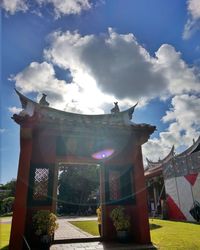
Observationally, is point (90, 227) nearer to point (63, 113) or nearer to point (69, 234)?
point (69, 234)

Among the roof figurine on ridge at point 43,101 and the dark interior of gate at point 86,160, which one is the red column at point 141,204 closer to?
the dark interior of gate at point 86,160

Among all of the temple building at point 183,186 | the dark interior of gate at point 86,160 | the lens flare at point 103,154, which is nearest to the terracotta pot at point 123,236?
the dark interior of gate at point 86,160

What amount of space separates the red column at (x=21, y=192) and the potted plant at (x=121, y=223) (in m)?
2.79

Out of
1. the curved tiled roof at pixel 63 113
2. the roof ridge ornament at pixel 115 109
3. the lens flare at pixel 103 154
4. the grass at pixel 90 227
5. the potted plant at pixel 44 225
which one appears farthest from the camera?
the roof ridge ornament at pixel 115 109

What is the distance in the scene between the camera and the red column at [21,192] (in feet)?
17.9

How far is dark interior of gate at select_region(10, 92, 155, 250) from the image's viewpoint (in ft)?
20.5

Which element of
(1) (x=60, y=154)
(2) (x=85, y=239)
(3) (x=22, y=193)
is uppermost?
(1) (x=60, y=154)

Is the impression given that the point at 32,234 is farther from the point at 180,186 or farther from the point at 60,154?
the point at 180,186

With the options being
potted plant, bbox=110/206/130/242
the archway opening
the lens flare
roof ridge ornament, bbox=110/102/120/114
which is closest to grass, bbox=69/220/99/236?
potted plant, bbox=110/206/130/242

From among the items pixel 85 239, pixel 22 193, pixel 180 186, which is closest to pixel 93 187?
pixel 180 186

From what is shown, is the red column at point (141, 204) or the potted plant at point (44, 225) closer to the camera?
the potted plant at point (44, 225)

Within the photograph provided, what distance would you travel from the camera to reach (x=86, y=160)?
23.9ft

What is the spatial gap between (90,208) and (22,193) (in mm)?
22896

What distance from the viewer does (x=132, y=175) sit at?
7.35 metres
